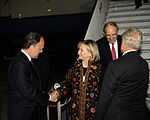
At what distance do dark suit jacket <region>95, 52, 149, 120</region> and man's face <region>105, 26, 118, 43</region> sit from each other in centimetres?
132

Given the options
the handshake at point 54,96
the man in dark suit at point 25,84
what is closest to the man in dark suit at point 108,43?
the handshake at point 54,96

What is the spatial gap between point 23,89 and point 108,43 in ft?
6.07

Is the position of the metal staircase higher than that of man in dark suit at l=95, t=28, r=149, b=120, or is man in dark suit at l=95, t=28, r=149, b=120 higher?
the metal staircase

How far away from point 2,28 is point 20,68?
10120mm

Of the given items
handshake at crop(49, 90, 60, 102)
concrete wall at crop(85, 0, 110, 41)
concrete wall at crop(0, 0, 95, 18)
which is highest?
concrete wall at crop(0, 0, 95, 18)

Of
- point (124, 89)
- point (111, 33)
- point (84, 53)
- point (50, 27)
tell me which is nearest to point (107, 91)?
point (124, 89)

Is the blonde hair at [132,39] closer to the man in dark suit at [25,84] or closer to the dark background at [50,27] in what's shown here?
the man in dark suit at [25,84]

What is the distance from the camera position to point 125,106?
1702 mm

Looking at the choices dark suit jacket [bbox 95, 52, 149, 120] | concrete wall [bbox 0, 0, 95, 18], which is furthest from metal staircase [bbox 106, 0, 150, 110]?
concrete wall [bbox 0, 0, 95, 18]

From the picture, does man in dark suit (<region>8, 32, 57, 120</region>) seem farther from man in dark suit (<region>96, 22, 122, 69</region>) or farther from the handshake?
man in dark suit (<region>96, 22, 122, 69</region>)

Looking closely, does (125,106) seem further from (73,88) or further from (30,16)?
(30,16)

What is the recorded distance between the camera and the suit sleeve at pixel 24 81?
1.86 m

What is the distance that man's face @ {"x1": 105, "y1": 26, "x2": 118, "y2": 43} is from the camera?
9.57ft

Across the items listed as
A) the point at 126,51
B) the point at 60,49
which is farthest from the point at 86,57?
the point at 60,49
